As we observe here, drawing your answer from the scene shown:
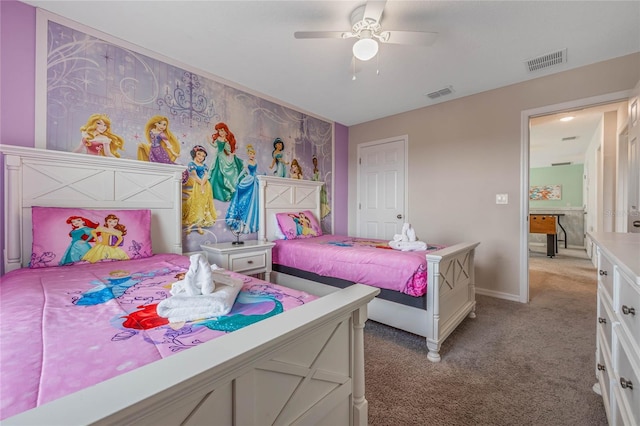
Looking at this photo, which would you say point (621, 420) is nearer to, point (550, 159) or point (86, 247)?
point (86, 247)

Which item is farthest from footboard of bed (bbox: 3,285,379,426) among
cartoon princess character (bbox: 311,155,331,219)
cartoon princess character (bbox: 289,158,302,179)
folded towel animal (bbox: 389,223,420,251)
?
cartoon princess character (bbox: 311,155,331,219)

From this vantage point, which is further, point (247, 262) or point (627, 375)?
point (247, 262)

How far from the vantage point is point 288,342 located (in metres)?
0.80

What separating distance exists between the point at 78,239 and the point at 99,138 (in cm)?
93

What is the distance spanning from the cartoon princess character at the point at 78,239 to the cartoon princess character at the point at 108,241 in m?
0.03

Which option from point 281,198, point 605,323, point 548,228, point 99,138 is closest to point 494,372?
point 605,323

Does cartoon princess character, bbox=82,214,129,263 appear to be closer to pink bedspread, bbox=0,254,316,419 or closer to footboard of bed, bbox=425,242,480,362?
pink bedspread, bbox=0,254,316,419

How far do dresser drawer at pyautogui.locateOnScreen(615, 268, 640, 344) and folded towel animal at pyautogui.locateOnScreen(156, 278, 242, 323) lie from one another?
1372 mm

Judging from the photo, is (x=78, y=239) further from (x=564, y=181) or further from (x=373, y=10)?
(x=564, y=181)

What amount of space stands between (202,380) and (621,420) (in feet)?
5.18

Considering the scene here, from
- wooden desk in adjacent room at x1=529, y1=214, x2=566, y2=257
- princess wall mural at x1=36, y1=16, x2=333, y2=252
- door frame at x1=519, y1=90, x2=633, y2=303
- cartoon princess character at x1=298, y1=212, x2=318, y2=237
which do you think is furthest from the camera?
wooden desk in adjacent room at x1=529, y1=214, x2=566, y2=257

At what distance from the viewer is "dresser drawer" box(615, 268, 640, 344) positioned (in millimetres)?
866

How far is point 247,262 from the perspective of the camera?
2654 mm

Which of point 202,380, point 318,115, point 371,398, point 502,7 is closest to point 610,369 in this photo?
point 371,398
